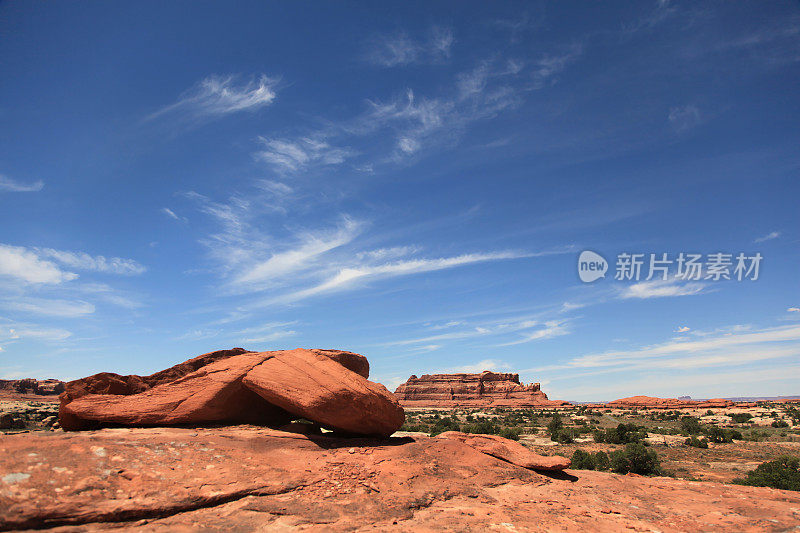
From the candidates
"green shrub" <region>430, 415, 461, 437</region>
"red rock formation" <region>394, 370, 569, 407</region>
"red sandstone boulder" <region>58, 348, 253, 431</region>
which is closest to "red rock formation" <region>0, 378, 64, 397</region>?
"red rock formation" <region>394, 370, 569, 407</region>

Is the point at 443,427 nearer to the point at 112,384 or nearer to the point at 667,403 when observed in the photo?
the point at 112,384

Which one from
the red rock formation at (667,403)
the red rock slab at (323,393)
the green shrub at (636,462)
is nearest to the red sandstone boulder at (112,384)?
the red rock slab at (323,393)

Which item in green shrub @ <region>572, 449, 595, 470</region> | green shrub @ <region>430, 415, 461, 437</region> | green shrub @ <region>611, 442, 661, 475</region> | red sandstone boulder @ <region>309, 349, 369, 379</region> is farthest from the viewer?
green shrub @ <region>430, 415, 461, 437</region>

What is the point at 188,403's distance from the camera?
38.0 feet

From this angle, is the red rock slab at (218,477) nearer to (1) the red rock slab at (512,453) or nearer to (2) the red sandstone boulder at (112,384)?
(1) the red rock slab at (512,453)

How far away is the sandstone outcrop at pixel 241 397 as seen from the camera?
440 inches

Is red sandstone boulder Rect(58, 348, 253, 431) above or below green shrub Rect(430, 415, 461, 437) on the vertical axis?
above

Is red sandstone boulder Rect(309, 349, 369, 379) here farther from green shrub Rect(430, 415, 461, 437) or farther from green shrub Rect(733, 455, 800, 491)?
green shrub Rect(733, 455, 800, 491)

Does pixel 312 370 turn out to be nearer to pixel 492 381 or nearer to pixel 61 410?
pixel 61 410

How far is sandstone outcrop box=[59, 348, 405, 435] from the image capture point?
11.2 meters

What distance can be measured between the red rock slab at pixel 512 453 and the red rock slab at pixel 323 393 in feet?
10.5

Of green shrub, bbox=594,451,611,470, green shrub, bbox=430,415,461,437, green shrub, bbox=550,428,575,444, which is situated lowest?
green shrub, bbox=550,428,575,444

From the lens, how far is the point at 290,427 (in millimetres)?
12758

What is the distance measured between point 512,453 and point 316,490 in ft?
24.9
